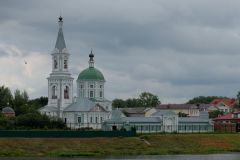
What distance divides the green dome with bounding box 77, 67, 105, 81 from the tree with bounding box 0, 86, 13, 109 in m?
12.6

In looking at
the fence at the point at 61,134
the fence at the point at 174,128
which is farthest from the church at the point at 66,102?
the fence at the point at 61,134

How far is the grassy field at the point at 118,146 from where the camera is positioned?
2798 inches

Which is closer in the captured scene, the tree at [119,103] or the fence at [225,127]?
the fence at [225,127]

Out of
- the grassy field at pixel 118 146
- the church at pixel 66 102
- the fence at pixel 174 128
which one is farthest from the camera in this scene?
the church at pixel 66 102

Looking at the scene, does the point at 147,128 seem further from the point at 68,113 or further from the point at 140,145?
the point at 140,145

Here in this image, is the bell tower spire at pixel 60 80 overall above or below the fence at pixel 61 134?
above

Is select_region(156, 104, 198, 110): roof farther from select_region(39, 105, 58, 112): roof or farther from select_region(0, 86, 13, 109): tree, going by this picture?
select_region(39, 105, 58, 112): roof

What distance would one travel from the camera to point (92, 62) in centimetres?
12431

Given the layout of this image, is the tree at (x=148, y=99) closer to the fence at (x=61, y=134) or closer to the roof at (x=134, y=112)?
the roof at (x=134, y=112)

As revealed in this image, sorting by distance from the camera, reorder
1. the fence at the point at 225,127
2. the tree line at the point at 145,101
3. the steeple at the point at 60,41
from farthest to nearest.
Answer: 1. the tree line at the point at 145,101
2. the steeple at the point at 60,41
3. the fence at the point at 225,127

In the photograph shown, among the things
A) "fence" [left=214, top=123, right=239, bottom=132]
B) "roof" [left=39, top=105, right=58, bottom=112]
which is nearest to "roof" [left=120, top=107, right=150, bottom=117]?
"fence" [left=214, top=123, right=239, bottom=132]

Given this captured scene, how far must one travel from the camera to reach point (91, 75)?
123 m

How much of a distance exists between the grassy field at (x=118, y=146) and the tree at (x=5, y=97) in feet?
150

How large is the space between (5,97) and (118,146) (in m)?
51.5
